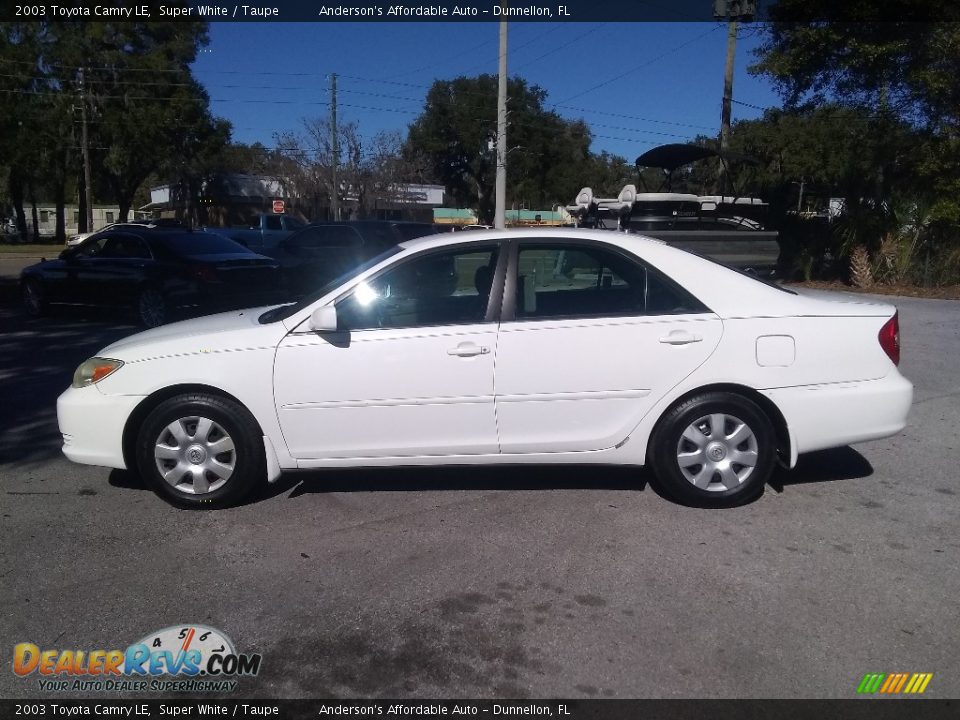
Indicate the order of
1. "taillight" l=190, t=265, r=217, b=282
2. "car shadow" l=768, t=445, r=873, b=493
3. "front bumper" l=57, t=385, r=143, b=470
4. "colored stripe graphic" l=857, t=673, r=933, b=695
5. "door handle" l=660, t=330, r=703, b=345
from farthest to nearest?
"taillight" l=190, t=265, r=217, b=282, "car shadow" l=768, t=445, r=873, b=493, "front bumper" l=57, t=385, r=143, b=470, "door handle" l=660, t=330, r=703, b=345, "colored stripe graphic" l=857, t=673, r=933, b=695

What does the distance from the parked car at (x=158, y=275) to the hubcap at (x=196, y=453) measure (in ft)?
23.4

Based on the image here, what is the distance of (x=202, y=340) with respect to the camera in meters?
4.90

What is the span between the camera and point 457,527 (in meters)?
4.71

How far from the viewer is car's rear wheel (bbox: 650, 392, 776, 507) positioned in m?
4.82

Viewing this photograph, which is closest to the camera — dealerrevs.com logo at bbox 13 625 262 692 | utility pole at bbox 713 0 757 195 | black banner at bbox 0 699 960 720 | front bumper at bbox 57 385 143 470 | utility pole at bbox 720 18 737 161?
black banner at bbox 0 699 960 720

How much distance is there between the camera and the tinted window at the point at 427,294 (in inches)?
193

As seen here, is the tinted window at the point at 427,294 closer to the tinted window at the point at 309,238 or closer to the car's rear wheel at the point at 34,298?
the car's rear wheel at the point at 34,298

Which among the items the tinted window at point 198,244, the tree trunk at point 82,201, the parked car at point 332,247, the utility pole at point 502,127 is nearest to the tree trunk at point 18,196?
the tree trunk at point 82,201

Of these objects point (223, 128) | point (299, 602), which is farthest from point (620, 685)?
point (223, 128)

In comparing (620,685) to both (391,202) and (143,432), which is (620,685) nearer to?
(143,432)

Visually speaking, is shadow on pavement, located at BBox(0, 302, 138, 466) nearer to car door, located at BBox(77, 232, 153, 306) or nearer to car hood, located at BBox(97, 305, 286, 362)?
car door, located at BBox(77, 232, 153, 306)

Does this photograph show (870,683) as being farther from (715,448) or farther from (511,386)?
(511,386)

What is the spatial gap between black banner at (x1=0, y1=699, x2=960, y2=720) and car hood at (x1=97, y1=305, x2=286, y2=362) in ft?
7.14

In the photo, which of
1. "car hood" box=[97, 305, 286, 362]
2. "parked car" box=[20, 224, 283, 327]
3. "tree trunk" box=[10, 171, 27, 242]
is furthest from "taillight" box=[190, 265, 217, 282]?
"tree trunk" box=[10, 171, 27, 242]
